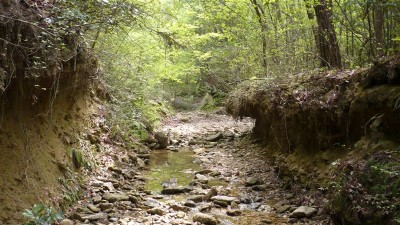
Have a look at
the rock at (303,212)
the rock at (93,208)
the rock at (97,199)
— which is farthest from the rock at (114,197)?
the rock at (303,212)

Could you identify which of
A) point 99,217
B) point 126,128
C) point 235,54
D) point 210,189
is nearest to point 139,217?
point 99,217

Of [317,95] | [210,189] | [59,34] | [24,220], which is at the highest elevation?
[59,34]

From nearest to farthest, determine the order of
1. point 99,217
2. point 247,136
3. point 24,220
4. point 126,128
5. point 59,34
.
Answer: point 24,220 → point 59,34 → point 99,217 → point 126,128 → point 247,136

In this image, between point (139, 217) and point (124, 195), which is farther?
point (124, 195)

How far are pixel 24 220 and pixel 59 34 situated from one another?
8.15 ft

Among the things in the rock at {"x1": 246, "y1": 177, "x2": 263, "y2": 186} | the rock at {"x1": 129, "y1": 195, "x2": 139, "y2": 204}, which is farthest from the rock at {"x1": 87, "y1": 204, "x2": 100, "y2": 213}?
the rock at {"x1": 246, "y1": 177, "x2": 263, "y2": 186}

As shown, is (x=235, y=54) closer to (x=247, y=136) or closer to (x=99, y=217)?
(x=247, y=136)

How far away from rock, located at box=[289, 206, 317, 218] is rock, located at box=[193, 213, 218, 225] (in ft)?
4.18

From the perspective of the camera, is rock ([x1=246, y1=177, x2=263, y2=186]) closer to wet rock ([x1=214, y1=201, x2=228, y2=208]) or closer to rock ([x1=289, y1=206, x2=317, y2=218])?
wet rock ([x1=214, y1=201, x2=228, y2=208])

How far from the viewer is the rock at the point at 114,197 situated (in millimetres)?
6346

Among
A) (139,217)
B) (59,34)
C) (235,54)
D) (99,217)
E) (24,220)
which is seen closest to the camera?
(24,220)

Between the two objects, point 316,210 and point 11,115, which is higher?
point 11,115

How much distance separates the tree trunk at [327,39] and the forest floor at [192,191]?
9.49 ft

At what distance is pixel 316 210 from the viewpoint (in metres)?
5.63
